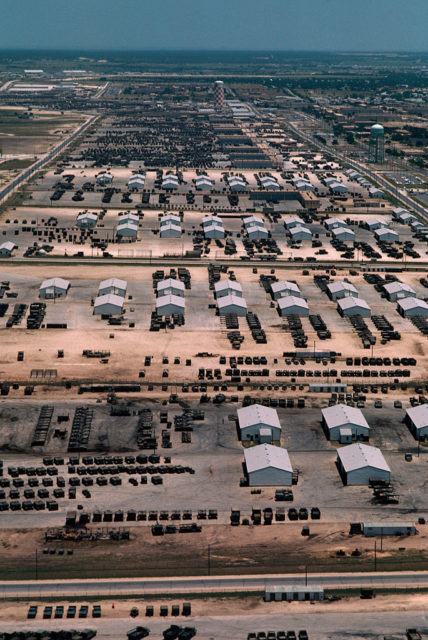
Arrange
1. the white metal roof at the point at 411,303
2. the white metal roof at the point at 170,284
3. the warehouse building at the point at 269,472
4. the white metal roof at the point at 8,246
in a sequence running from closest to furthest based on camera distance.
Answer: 1. the warehouse building at the point at 269,472
2. the white metal roof at the point at 411,303
3. the white metal roof at the point at 170,284
4. the white metal roof at the point at 8,246

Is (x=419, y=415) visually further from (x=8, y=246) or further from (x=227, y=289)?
(x=8, y=246)

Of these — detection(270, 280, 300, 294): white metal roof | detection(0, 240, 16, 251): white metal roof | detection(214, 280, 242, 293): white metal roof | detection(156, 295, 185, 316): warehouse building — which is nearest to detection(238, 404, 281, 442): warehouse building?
detection(156, 295, 185, 316): warehouse building

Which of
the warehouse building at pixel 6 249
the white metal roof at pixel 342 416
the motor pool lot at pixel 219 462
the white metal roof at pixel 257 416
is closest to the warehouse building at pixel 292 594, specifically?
the motor pool lot at pixel 219 462

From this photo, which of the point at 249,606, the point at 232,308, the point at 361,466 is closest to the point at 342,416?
the point at 361,466

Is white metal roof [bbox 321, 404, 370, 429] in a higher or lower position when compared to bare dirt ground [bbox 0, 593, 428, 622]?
higher

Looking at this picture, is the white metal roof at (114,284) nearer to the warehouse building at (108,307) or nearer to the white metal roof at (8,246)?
the warehouse building at (108,307)

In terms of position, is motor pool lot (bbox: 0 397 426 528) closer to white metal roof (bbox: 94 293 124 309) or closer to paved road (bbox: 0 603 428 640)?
paved road (bbox: 0 603 428 640)

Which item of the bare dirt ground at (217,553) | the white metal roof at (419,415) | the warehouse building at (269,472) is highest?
the white metal roof at (419,415)
